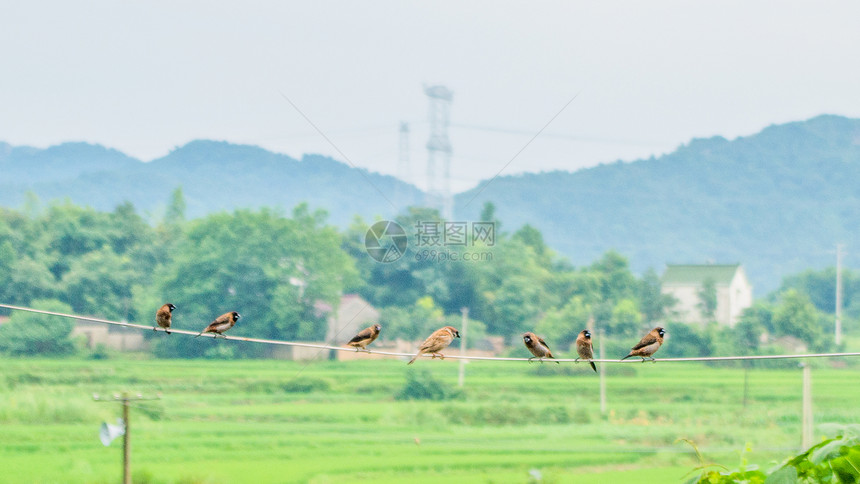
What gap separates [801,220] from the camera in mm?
68062

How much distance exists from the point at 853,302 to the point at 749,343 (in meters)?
11.3

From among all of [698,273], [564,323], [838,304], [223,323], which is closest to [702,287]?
[698,273]

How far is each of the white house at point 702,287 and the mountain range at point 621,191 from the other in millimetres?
12326

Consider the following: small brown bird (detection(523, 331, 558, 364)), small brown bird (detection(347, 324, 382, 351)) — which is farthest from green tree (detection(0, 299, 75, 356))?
small brown bird (detection(523, 331, 558, 364))

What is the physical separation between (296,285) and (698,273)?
22405 mm

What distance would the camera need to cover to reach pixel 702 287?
165ft

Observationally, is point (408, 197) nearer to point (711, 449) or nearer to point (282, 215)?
point (282, 215)

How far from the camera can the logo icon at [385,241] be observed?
51688 mm

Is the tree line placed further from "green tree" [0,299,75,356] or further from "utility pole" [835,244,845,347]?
"utility pole" [835,244,845,347]

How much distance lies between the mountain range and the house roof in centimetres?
1212

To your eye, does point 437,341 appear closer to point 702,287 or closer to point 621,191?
point 702,287

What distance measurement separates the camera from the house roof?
51.1m

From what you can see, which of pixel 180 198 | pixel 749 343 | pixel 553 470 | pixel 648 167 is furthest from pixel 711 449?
pixel 648 167

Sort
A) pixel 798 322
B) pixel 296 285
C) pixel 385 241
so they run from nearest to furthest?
pixel 296 285
pixel 798 322
pixel 385 241
